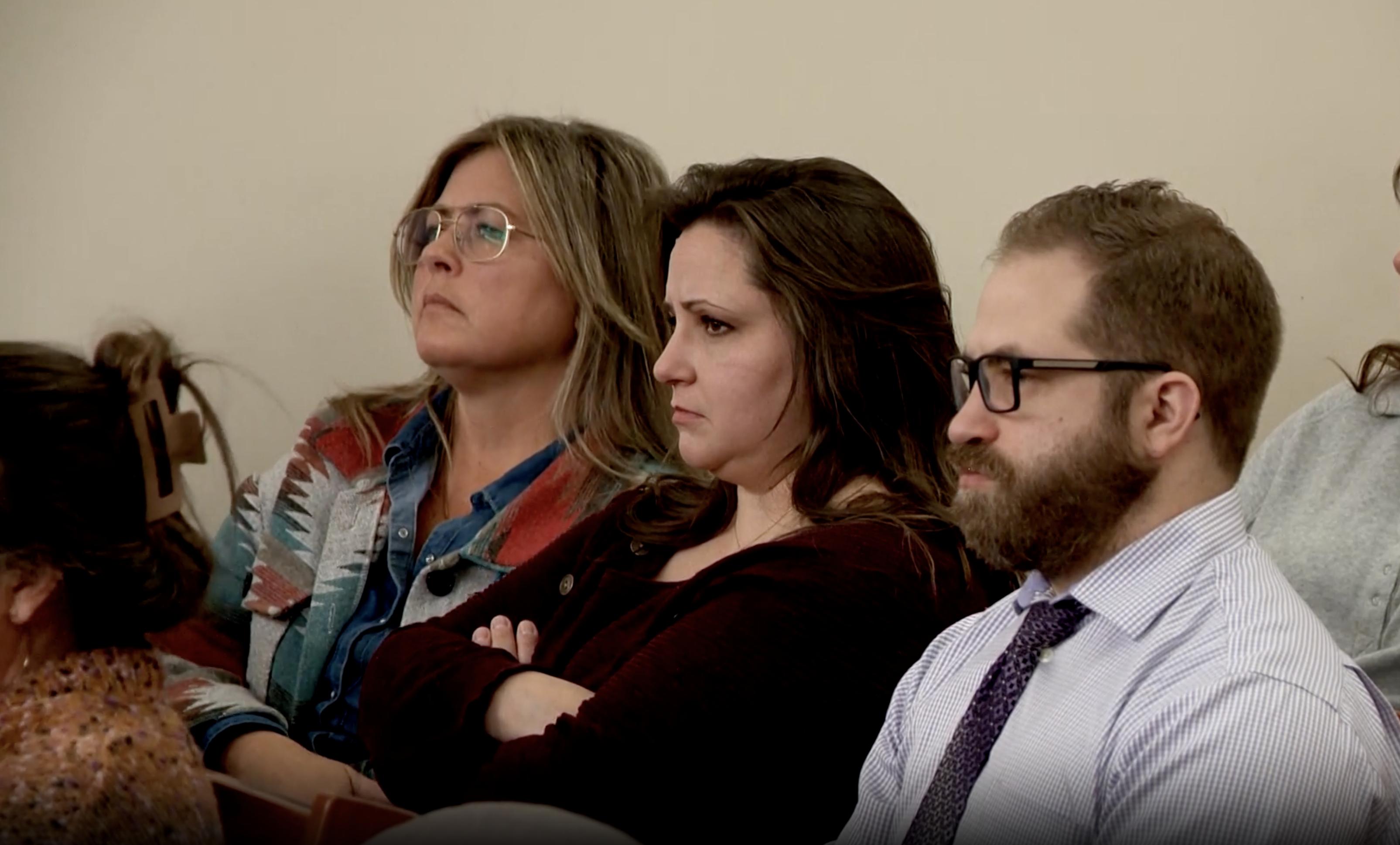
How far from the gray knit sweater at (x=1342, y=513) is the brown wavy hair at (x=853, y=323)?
0.45 metres

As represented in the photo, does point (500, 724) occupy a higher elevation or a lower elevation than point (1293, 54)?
lower

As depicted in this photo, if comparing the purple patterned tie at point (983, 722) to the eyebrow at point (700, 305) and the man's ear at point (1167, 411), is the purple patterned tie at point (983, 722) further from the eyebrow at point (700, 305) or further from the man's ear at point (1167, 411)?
the eyebrow at point (700, 305)

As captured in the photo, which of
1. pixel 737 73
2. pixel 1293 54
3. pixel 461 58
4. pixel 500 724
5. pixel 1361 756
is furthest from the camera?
pixel 461 58

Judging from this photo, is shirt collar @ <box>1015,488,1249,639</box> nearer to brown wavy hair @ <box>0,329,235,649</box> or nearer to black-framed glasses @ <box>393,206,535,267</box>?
brown wavy hair @ <box>0,329,235,649</box>

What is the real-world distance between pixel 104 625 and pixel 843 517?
2.59ft

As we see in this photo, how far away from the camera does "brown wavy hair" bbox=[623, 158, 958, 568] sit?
75.9 inches

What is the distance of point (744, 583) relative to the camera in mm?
1794

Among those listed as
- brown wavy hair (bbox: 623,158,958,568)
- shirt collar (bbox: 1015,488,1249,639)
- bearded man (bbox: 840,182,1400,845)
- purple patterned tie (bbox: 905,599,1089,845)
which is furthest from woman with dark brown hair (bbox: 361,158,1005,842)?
shirt collar (bbox: 1015,488,1249,639)

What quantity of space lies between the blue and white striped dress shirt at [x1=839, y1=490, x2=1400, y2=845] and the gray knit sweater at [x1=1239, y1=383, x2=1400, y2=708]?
0.56 metres

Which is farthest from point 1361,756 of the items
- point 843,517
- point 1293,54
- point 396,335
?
point 396,335

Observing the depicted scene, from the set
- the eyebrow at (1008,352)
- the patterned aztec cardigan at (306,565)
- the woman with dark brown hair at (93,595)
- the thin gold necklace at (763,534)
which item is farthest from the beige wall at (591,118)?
the woman with dark brown hair at (93,595)

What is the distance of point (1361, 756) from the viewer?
4.12 ft

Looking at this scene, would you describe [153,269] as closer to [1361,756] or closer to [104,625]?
[104,625]

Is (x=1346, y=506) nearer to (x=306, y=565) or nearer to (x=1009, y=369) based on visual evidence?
(x=1009, y=369)
